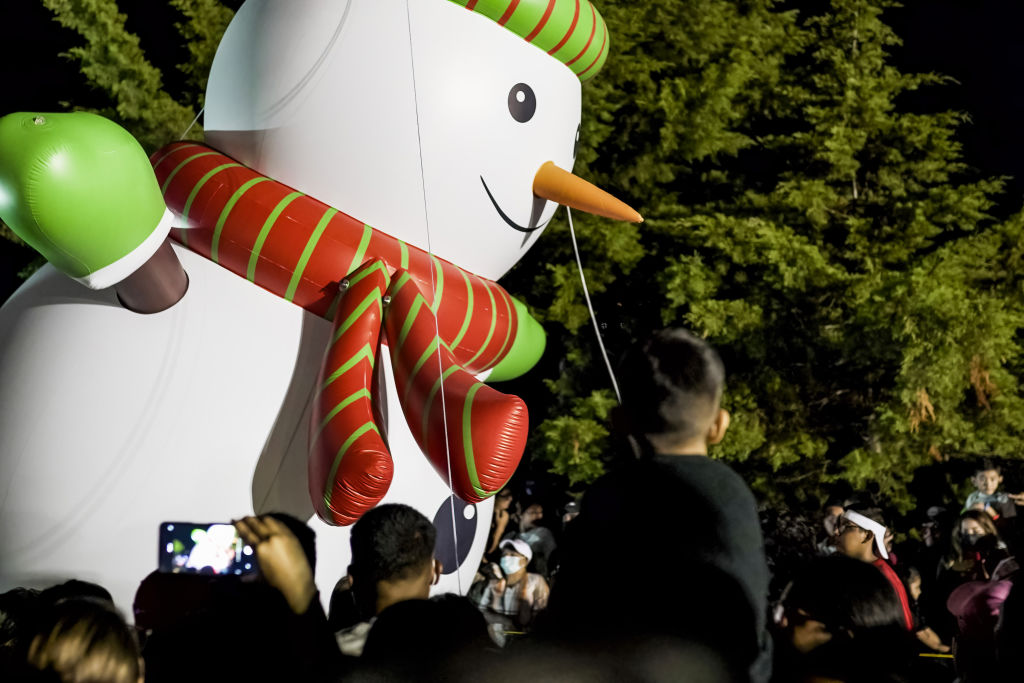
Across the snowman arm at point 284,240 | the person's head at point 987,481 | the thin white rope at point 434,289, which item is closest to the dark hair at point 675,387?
the thin white rope at point 434,289

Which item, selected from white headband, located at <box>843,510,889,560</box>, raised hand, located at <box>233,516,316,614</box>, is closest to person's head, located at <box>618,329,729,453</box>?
raised hand, located at <box>233,516,316,614</box>

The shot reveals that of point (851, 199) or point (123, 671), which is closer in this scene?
point (123, 671)

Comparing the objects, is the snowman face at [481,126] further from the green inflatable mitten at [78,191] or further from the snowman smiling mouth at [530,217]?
the green inflatable mitten at [78,191]

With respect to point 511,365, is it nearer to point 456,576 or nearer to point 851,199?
point 456,576

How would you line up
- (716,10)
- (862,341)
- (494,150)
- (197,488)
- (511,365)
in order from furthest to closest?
(716,10) → (862,341) → (511,365) → (494,150) → (197,488)

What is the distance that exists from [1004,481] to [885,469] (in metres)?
0.90

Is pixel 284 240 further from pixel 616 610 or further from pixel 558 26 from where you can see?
pixel 616 610

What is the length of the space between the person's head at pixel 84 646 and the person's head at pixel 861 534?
2721 mm

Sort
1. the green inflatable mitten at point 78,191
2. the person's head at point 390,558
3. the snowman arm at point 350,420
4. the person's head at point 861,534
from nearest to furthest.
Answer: the person's head at point 390,558 < the green inflatable mitten at point 78,191 < the snowman arm at point 350,420 < the person's head at point 861,534

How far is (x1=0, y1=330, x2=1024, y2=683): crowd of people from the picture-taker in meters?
1.64

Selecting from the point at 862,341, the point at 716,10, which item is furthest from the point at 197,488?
the point at 716,10

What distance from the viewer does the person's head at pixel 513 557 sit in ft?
18.0

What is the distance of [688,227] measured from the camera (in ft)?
29.1

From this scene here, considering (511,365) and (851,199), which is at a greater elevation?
(851,199)
